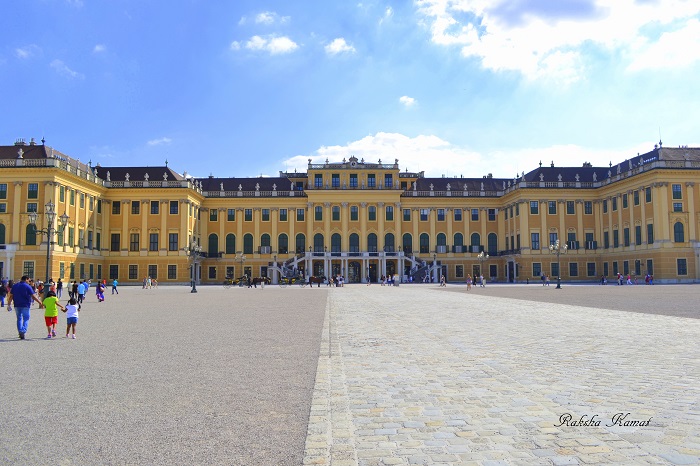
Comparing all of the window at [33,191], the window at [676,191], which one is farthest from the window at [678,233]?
the window at [33,191]

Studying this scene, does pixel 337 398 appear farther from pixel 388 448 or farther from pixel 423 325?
pixel 423 325

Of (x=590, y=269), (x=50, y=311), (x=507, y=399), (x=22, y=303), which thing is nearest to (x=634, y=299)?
(x=507, y=399)

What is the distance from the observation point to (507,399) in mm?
6852

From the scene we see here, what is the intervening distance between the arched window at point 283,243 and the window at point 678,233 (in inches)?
1712

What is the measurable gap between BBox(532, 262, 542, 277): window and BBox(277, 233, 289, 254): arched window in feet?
99.1

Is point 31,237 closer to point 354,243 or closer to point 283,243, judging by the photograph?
point 283,243

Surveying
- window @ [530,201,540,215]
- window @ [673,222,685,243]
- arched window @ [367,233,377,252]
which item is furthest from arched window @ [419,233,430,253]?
window @ [673,222,685,243]

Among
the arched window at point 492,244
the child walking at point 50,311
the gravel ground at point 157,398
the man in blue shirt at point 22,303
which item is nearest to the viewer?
the gravel ground at point 157,398

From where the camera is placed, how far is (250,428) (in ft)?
19.2

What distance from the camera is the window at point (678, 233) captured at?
57.4m

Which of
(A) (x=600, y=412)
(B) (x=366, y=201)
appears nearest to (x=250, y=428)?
(A) (x=600, y=412)

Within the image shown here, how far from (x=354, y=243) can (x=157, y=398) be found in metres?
69.0

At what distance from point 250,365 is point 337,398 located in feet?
9.59

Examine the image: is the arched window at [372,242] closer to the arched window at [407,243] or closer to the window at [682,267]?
the arched window at [407,243]
